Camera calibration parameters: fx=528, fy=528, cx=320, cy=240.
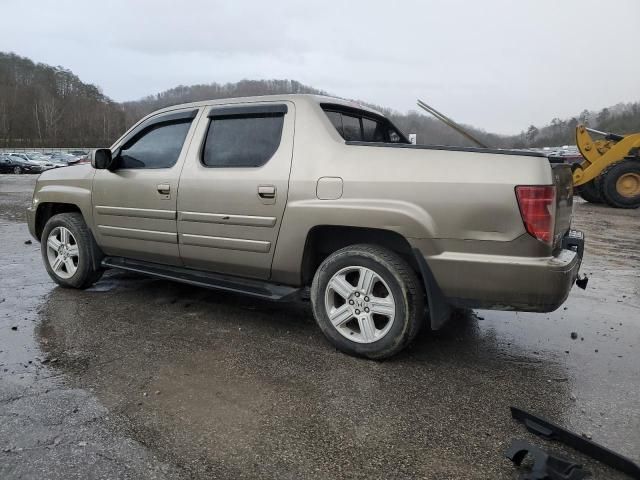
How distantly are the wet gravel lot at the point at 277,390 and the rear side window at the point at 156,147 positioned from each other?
1291 millimetres

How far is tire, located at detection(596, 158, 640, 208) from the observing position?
574 inches

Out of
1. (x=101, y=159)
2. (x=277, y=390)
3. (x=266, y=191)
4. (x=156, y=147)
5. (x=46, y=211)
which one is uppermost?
(x=156, y=147)

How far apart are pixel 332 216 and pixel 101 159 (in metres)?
2.40

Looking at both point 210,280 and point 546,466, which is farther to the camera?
point 210,280

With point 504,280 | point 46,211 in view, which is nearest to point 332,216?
point 504,280

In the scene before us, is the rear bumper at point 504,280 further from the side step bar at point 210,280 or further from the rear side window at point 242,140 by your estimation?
the rear side window at point 242,140

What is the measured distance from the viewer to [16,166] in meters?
37.8

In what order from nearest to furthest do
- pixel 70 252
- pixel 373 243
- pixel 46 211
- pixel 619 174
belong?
1. pixel 373 243
2. pixel 70 252
3. pixel 46 211
4. pixel 619 174

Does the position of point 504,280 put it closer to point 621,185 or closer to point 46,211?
point 46,211

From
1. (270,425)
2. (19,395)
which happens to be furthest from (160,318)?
(270,425)

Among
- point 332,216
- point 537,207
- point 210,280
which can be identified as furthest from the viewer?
point 210,280

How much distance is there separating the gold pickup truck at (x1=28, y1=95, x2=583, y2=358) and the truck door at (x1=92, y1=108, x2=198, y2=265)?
0.04 feet

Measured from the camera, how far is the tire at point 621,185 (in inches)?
574

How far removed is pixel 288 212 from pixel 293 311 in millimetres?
1314
